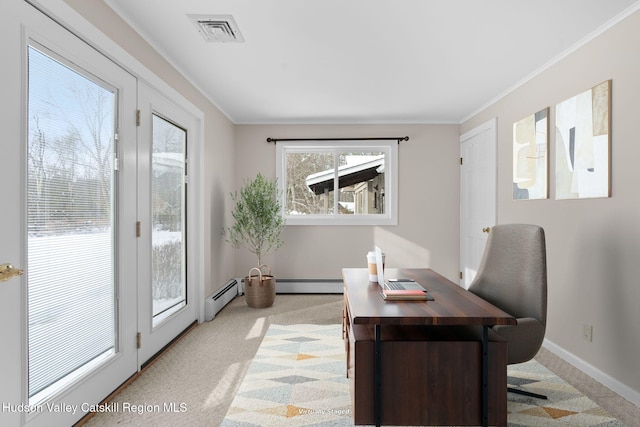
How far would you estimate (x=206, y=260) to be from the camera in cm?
406

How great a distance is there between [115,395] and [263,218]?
253 centimetres

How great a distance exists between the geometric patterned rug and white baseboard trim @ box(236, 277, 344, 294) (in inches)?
79.7

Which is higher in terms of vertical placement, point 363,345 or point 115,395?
point 363,345

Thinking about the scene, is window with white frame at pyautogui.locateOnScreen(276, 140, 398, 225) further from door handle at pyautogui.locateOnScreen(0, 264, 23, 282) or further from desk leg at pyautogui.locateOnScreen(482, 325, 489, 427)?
door handle at pyautogui.locateOnScreen(0, 264, 23, 282)

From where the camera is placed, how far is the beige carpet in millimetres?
2146

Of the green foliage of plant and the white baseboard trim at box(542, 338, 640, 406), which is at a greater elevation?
the green foliage of plant

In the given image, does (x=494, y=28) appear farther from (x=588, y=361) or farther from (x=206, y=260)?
(x=206, y=260)

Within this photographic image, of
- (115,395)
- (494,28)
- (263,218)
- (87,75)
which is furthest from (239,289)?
(494,28)

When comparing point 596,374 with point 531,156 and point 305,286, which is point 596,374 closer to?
point 531,156

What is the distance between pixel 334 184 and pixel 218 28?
10.1 ft

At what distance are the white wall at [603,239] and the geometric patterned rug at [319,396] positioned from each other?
0.34 meters

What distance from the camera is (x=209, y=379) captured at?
8.62 feet

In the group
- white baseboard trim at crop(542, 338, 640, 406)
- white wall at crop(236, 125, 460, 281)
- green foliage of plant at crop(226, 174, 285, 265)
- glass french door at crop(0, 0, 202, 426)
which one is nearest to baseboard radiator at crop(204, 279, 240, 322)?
white wall at crop(236, 125, 460, 281)

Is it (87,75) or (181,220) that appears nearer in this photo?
(87,75)
